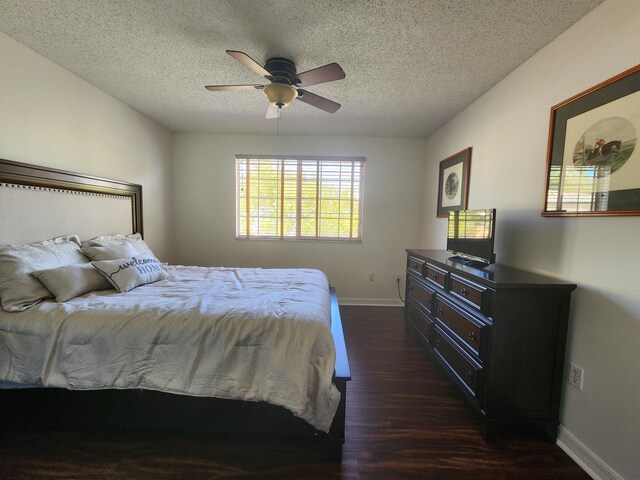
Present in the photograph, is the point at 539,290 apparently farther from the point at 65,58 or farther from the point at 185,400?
the point at 65,58

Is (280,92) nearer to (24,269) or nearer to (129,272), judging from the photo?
(129,272)

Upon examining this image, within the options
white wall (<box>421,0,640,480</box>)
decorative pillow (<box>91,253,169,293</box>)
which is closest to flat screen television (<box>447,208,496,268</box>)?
white wall (<box>421,0,640,480</box>)

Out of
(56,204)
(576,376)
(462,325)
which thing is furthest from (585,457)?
(56,204)

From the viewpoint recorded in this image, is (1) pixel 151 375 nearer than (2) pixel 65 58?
Yes

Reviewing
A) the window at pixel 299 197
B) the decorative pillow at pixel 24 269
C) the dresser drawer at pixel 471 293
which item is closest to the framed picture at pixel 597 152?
the dresser drawer at pixel 471 293

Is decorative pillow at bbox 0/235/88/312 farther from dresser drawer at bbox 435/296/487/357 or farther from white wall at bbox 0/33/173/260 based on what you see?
dresser drawer at bbox 435/296/487/357

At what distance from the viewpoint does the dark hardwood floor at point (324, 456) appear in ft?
4.31

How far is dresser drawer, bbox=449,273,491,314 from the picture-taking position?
5.05ft

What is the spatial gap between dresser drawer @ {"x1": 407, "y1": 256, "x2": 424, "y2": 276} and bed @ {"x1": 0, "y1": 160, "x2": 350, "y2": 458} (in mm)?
1283

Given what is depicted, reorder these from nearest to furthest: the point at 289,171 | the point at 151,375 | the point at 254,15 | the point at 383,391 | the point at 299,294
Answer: the point at 151,375 → the point at 254,15 → the point at 299,294 → the point at 383,391 → the point at 289,171

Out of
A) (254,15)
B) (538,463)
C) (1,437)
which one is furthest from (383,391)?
(254,15)

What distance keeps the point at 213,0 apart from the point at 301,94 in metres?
0.74

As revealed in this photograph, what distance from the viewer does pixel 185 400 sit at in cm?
144

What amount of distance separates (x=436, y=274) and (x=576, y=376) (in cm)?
98
